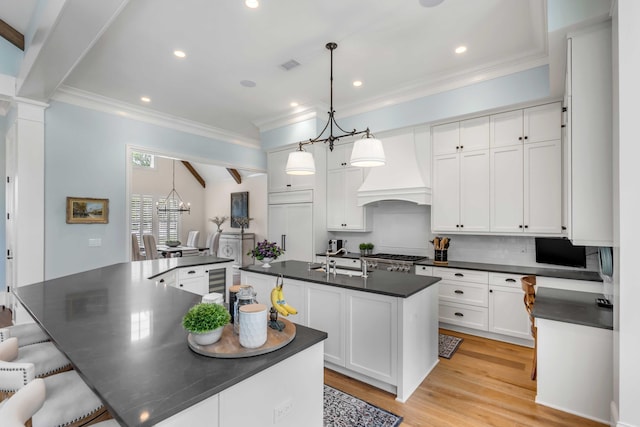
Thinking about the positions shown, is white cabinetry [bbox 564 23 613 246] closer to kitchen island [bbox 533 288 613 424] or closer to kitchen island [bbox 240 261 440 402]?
kitchen island [bbox 533 288 613 424]

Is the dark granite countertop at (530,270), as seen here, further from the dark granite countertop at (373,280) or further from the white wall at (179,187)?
the white wall at (179,187)

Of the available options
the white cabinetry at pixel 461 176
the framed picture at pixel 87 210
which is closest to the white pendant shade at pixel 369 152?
the white cabinetry at pixel 461 176

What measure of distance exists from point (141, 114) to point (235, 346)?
15.3 ft

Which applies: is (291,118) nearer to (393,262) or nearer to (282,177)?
(282,177)

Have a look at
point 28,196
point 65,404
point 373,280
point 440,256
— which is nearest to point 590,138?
point 373,280

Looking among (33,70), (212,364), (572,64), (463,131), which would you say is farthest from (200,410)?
(463,131)

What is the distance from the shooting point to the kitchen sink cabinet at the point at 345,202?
4988 mm

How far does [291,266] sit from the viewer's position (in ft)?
12.1

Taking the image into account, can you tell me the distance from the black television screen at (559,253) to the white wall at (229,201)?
6.47m

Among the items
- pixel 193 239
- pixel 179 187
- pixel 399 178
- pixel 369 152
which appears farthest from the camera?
pixel 179 187

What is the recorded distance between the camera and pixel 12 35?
131 inches

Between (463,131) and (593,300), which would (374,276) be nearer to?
(593,300)

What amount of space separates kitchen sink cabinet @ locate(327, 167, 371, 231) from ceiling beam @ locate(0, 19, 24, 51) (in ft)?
13.4

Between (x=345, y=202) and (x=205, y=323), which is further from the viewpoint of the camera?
(x=345, y=202)
